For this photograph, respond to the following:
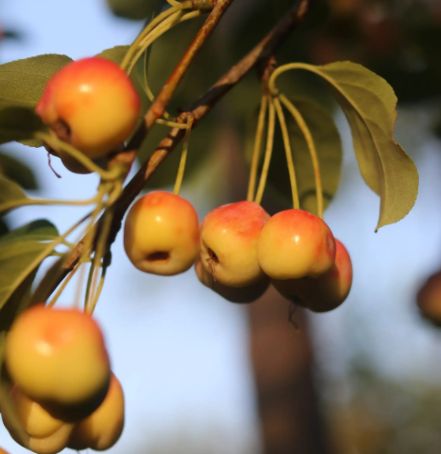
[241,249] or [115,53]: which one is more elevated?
[115,53]

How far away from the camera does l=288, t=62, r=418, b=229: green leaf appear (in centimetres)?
101

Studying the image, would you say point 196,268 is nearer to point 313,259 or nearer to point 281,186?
point 313,259

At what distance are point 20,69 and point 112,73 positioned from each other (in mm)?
247

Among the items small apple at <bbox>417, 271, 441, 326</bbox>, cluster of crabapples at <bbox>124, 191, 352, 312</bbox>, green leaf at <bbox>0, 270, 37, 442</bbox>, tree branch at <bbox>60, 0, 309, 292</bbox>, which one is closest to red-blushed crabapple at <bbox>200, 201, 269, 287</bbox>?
cluster of crabapples at <bbox>124, 191, 352, 312</bbox>

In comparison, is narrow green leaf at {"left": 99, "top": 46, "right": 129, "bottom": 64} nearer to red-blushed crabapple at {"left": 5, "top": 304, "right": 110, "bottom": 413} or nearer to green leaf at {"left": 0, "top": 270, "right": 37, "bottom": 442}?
green leaf at {"left": 0, "top": 270, "right": 37, "bottom": 442}

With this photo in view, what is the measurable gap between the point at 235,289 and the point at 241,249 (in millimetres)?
71

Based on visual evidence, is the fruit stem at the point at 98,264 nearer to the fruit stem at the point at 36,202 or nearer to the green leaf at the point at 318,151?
the fruit stem at the point at 36,202

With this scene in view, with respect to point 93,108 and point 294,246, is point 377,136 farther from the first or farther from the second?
point 93,108

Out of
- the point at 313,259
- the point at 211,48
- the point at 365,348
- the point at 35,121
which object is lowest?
the point at 365,348

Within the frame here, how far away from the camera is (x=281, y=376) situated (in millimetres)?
3656

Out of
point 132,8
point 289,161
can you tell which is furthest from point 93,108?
point 132,8

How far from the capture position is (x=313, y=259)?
93cm

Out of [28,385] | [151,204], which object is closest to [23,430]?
[28,385]

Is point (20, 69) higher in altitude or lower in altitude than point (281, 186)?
higher
